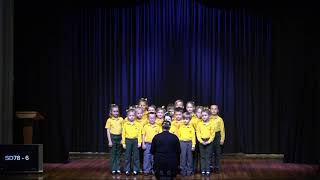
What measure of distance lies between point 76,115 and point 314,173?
22.1ft

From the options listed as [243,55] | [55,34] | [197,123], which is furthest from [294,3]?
[55,34]

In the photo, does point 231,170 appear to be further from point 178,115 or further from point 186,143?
point 178,115

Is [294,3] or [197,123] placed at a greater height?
[294,3]

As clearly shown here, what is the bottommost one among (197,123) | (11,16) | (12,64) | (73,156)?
(73,156)

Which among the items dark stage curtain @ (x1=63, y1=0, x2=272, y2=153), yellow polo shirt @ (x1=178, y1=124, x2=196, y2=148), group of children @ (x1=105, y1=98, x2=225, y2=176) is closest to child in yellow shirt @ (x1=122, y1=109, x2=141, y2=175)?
group of children @ (x1=105, y1=98, x2=225, y2=176)

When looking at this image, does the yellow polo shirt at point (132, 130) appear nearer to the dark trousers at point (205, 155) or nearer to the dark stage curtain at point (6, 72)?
the dark trousers at point (205, 155)

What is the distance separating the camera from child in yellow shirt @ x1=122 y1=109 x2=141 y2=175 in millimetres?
13070

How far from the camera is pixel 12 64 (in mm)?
14289

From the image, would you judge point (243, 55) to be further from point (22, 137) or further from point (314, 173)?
point (22, 137)

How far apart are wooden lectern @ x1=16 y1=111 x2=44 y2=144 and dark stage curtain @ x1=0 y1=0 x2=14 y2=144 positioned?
0.95 feet

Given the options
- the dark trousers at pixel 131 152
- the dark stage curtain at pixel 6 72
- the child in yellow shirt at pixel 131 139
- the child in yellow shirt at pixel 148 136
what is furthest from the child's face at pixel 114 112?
the dark stage curtain at pixel 6 72

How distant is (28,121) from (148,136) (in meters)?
2.92

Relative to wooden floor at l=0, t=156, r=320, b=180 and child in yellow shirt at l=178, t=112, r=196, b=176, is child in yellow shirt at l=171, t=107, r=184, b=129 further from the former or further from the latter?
wooden floor at l=0, t=156, r=320, b=180

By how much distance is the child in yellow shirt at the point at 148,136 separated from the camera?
511 inches
